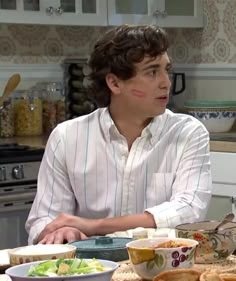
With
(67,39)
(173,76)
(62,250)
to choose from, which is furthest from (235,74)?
(62,250)

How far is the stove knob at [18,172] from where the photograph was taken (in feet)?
11.9

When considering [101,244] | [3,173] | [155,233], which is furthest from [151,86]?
[3,173]

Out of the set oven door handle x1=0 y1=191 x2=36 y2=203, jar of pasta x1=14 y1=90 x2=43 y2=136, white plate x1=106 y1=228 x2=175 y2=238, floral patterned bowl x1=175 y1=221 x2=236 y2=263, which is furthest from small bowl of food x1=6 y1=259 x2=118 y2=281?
jar of pasta x1=14 y1=90 x2=43 y2=136

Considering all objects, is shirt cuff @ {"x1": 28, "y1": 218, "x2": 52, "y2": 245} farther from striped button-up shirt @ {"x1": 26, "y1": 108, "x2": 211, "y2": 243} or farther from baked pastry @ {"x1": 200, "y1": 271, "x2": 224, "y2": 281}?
baked pastry @ {"x1": 200, "y1": 271, "x2": 224, "y2": 281}

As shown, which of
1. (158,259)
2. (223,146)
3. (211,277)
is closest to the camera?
(211,277)

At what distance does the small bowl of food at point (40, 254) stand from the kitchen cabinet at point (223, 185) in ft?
7.02

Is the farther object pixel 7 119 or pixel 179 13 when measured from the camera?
pixel 179 13

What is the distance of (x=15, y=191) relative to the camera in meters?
3.65

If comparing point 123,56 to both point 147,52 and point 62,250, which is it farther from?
point 62,250

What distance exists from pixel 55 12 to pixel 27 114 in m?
0.61

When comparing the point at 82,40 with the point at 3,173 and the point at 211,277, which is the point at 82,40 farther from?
the point at 211,277

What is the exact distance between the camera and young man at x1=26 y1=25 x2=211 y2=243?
2379mm

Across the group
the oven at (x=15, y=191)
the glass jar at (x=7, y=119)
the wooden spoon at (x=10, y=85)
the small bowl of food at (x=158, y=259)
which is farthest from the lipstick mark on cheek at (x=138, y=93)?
the glass jar at (x=7, y=119)

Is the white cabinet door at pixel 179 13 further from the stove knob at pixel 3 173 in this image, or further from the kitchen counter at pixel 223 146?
the stove knob at pixel 3 173
